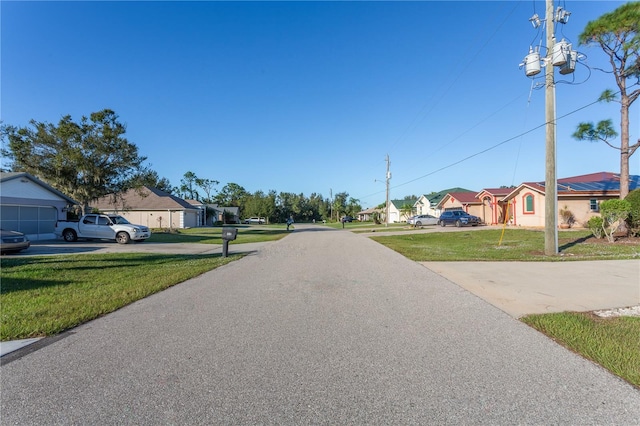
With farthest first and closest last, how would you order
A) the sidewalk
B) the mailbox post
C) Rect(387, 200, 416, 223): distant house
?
Rect(387, 200, 416, 223): distant house
the mailbox post
the sidewalk

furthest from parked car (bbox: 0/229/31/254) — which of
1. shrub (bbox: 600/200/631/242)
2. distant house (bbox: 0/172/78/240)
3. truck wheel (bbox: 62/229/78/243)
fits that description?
shrub (bbox: 600/200/631/242)

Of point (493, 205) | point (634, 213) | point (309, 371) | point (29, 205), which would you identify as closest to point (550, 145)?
point (634, 213)

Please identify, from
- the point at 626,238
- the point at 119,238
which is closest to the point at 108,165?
the point at 119,238

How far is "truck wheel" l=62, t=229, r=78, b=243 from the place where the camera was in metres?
19.0

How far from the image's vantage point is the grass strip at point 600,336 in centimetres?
347

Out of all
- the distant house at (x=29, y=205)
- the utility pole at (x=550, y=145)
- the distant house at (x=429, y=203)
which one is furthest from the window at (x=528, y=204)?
the distant house at (x=29, y=205)

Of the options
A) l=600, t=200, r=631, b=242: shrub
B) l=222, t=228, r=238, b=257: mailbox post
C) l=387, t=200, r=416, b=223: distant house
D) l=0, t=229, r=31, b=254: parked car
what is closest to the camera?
l=0, t=229, r=31, b=254: parked car

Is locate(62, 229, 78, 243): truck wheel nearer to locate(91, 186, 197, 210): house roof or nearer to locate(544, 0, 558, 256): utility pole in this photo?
locate(91, 186, 197, 210): house roof

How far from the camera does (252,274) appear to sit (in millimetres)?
9203

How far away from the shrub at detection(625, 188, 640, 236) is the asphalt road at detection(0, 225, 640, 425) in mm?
16271

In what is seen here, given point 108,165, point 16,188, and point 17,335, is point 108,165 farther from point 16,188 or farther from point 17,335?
point 17,335

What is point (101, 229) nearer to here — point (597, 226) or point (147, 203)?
point (147, 203)

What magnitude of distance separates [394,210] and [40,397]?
76.0 metres

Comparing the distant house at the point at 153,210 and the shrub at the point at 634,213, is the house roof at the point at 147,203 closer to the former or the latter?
the distant house at the point at 153,210
